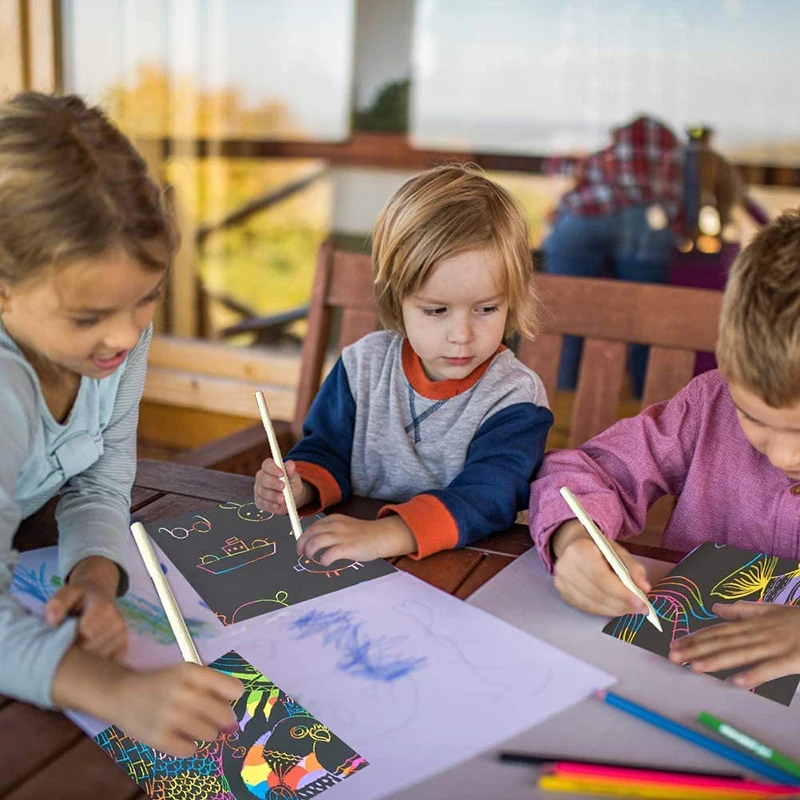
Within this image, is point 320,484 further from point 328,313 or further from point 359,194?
point 359,194

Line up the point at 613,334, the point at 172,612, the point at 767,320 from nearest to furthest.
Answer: the point at 172,612 < the point at 767,320 < the point at 613,334

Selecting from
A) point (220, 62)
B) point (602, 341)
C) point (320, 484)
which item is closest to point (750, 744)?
point (320, 484)

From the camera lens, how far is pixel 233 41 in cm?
314

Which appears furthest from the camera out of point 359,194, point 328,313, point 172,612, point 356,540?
point 359,194

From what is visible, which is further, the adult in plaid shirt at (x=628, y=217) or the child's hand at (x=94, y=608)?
the adult in plaid shirt at (x=628, y=217)

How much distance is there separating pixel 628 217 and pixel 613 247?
4.3 inches

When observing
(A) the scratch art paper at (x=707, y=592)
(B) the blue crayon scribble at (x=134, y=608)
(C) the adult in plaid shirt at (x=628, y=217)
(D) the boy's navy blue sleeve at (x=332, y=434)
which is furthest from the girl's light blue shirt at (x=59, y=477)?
(C) the adult in plaid shirt at (x=628, y=217)

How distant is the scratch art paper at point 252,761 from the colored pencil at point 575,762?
97 mm

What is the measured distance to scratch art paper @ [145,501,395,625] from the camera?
841mm

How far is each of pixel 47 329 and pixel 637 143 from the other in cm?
279

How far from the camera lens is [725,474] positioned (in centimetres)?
108

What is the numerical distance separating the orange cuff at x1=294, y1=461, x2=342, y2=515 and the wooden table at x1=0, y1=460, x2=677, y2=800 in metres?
0.02

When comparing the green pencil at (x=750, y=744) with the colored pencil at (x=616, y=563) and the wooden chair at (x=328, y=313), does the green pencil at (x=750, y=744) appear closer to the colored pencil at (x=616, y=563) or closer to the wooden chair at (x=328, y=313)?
the colored pencil at (x=616, y=563)

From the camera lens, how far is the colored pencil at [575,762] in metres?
0.60
